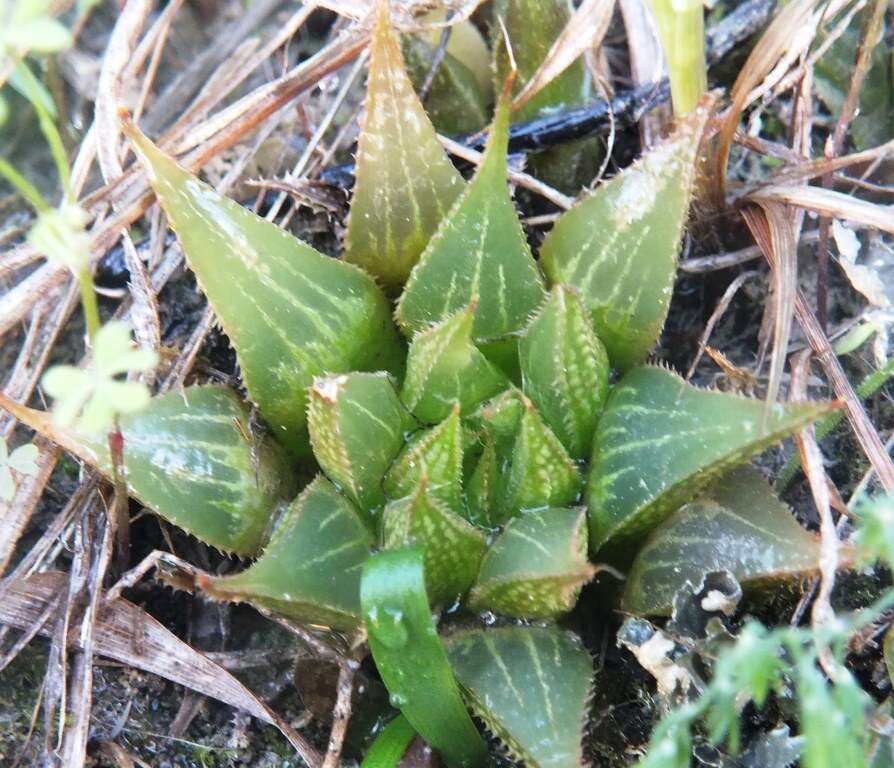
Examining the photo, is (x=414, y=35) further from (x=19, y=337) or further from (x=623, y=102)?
(x=19, y=337)

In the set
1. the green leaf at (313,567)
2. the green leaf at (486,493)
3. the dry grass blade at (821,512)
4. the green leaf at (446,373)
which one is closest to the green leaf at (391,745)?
the green leaf at (313,567)

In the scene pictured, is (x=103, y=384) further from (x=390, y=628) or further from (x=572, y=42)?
(x=572, y=42)

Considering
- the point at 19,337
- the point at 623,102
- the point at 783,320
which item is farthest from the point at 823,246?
the point at 19,337

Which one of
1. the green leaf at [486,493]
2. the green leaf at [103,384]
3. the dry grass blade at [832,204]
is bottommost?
the green leaf at [486,493]

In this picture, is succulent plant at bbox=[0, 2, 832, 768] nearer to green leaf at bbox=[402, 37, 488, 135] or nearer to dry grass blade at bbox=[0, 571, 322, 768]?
dry grass blade at bbox=[0, 571, 322, 768]

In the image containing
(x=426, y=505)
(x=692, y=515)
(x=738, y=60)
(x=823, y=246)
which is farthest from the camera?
(x=738, y=60)

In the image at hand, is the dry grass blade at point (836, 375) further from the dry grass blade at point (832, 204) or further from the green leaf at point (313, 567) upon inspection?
the green leaf at point (313, 567)

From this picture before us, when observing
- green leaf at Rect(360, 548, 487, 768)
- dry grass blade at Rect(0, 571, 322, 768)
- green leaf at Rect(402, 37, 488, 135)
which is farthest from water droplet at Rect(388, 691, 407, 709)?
green leaf at Rect(402, 37, 488, 135)
